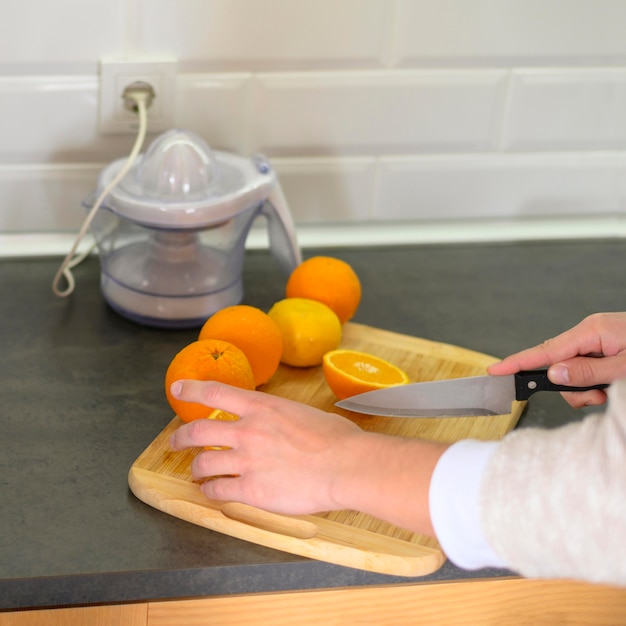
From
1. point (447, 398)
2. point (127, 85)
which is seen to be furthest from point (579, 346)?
point (127, 85)

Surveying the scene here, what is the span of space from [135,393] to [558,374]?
467 millimetres

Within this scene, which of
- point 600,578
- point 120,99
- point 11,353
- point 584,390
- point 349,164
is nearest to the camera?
point 600,578

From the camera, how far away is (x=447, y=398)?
0.97 metres

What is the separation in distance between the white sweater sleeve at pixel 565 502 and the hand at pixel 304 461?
0.07 meters

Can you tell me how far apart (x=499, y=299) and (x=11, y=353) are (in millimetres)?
670

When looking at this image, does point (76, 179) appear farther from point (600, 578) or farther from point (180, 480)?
point (600, 578)

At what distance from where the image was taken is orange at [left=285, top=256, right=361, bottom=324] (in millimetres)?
1148

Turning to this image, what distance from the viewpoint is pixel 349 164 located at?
1379 mm

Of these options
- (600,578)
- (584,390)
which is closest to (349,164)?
(584,390)

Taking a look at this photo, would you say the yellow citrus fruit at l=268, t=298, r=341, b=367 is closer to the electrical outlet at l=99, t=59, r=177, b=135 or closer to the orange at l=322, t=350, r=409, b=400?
the orange at l=322, t=350, r=409, b=400

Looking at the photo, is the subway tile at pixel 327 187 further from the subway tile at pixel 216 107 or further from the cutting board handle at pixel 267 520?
the cutting board handle at pixel 267 520

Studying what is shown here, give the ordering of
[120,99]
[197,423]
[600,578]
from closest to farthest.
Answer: [600,578] < [197,423] < [120,99]

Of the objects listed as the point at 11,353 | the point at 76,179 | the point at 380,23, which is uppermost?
the point at 380,23

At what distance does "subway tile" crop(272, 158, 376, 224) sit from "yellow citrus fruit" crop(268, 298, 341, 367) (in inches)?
12.2
